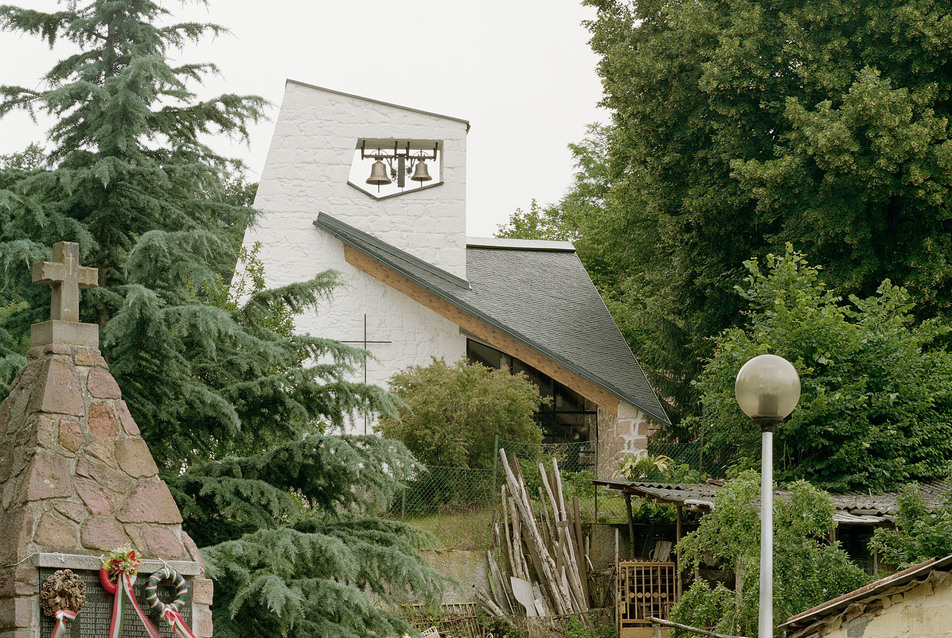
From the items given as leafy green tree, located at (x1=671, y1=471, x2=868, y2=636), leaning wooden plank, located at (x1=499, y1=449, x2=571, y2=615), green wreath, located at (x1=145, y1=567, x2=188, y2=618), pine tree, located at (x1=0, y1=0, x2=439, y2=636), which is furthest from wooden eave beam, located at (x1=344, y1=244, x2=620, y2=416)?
green wreath, located at (x1=145, y1=567, x2=188, y2=618)

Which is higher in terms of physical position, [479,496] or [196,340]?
[196,340]

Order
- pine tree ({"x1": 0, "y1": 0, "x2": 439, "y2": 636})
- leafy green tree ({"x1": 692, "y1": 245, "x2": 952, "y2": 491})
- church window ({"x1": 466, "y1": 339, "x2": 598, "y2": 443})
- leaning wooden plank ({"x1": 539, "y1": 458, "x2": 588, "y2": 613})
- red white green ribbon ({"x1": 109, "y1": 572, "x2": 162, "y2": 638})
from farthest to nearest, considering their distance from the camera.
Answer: church window ({"x1": 466, "y1": 339, "x2": 598, "y2": 443}), leaning wooden plank ({"x1": 539, "y1": 458, "x2": 588, "y2": 613}), leafy green tree ({"x1": 692, "y1": 245, "x2": 952, "y2": 491}), pine tree ({"x1": 0, "y1": 0, "x2": 439, "y2": 636}), red white green ribbon ({"x1": 109, "y1": 572, "x2": 162, "y2": 638})

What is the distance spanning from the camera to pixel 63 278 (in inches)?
331

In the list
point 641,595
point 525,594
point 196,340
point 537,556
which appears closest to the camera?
point 196,340

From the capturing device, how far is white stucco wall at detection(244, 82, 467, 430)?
22969 millimetres

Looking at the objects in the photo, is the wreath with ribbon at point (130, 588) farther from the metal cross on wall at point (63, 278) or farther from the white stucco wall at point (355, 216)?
the white stucco wall at point (355, 216)

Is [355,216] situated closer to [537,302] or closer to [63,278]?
[537,302]

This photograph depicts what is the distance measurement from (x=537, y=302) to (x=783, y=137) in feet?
21.7

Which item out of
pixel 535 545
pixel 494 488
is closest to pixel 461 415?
pixel 494 488

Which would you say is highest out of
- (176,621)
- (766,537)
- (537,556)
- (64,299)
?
(64,299)

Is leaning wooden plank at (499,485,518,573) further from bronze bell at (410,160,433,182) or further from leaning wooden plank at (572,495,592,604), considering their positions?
bronze bell at (410,160,433,182)

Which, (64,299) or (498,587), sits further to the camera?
(498,587)

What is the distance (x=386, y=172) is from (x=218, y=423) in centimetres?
1349

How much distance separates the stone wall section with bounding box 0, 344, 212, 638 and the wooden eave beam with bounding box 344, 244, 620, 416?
13.7 m
